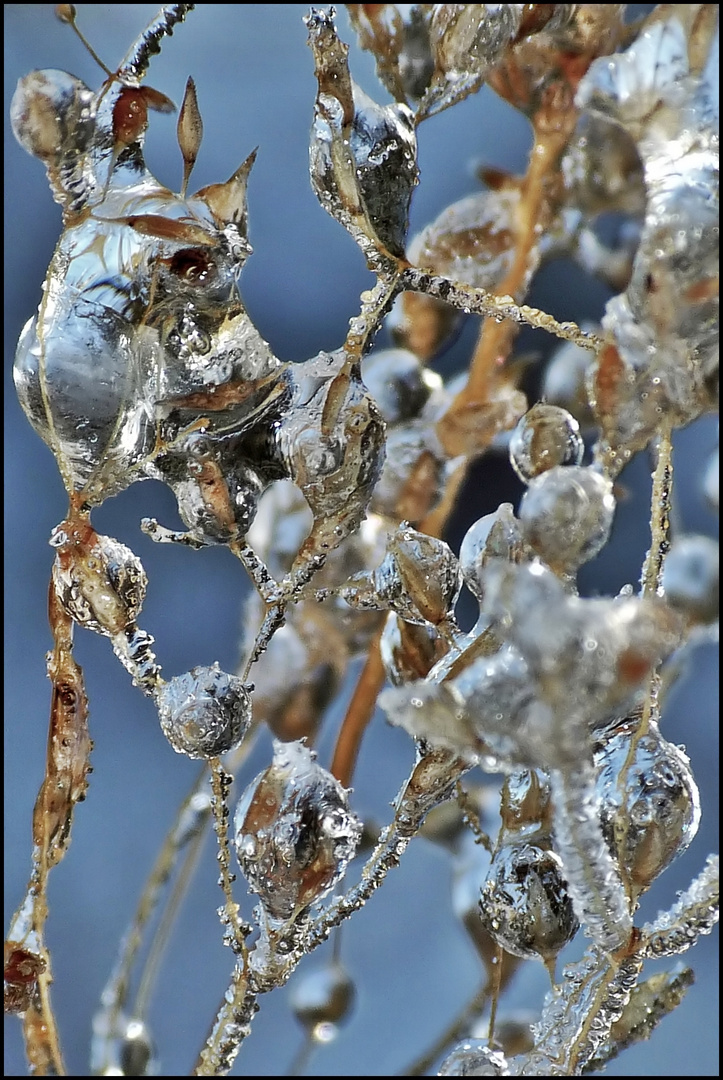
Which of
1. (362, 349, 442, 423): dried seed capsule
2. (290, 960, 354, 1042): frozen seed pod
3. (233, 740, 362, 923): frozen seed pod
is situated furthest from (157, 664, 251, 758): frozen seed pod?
(290, 960, 354, 1042): frozen seed pod

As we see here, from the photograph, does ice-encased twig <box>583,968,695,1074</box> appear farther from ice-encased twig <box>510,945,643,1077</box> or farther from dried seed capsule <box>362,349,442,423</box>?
dried seed capsule <box>362,349,442,423</box>

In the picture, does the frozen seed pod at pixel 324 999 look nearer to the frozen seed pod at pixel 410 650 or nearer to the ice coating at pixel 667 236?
the frozen seed pod at pixel 410 650

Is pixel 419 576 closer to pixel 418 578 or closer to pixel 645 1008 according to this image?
pixel 418 578

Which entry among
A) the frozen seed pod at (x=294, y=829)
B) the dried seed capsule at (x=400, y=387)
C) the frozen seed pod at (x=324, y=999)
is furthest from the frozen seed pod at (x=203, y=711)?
the frozen seed pod at (x=324, y=999)

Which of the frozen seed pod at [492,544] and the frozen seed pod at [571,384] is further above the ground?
the frozen seed pod at [571,384]

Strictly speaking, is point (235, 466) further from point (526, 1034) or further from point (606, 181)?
point (526, 1034)

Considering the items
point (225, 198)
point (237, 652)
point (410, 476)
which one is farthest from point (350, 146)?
point (237, 652)

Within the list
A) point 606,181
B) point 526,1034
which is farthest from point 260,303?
point 526,1034
